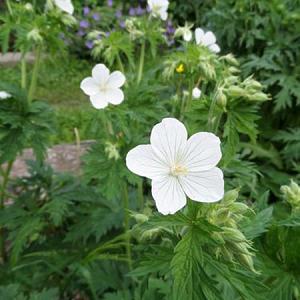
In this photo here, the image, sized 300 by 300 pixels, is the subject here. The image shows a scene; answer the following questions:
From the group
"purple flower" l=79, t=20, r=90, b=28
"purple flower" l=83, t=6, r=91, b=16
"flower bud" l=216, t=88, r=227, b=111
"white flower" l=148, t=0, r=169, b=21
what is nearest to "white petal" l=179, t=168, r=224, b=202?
"flower bud" l=216, t=88, r=227, b=111

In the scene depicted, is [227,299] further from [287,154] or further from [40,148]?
[287,154]

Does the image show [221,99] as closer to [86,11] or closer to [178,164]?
[178,164]

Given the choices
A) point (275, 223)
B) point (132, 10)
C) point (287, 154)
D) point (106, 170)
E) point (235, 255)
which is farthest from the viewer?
point (132, 10)

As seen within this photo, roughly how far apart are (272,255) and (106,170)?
772mm

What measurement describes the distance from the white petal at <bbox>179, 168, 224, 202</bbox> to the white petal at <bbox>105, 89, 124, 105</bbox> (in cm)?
84

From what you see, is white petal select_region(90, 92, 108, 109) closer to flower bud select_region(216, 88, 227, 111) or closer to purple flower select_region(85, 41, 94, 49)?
flower bud select_region(216, 88, 227, 111)

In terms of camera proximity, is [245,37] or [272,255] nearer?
[272,255]

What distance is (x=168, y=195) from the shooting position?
0.99 m

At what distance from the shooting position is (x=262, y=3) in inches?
145

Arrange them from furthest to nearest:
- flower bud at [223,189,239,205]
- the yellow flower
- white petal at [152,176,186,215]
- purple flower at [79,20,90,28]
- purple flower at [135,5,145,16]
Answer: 1. purple flower at [135,5,145,16]
2. purple flower at [79,20,90,28]
3. the yellow flower
4. flower bud at [223,189,239,205]
5. white petal at [152,176,186,215]

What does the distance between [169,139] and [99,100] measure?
84cm

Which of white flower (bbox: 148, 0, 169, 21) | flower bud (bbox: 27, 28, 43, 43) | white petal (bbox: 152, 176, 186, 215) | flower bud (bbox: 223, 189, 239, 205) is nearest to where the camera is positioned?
white petal (bbox: 152, 176, 186, 215)

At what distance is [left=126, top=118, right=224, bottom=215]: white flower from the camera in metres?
0.98

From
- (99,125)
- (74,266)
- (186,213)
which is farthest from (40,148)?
(186,213)
